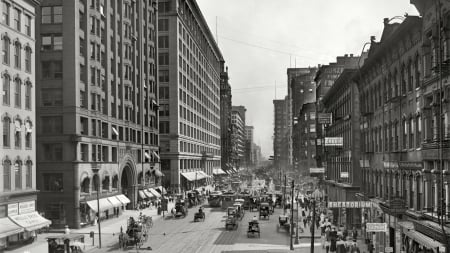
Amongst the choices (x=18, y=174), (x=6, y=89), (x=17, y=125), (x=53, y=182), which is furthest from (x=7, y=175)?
(x=53, y=182)

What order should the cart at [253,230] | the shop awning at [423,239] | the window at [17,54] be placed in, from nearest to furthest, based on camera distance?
1. the shop awning at [423,239]
2. the window at [17,54]
3. the cart at [253,230]

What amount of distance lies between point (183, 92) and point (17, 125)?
73.8 m

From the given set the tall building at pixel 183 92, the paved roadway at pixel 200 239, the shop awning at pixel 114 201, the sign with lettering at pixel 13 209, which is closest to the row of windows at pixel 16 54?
the sign with lettering at pixel 13 209

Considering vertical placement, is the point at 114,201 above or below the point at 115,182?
below

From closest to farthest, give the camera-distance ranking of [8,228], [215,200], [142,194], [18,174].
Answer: [8,228] < [18,174] < [215,200] < [142,194]

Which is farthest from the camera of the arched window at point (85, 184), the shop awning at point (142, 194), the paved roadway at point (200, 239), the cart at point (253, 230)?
the shop awning at point (142, 194)

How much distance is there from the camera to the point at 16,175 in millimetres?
46594

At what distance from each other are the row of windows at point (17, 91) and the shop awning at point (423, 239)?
3147 cm

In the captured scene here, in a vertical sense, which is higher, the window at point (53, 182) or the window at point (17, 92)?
the window at point (17, 92)

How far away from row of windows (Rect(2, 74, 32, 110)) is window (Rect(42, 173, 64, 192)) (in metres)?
13.0

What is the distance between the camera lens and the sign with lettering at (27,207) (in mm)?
46316

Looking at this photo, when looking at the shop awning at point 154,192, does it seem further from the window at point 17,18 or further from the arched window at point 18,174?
the window at point 17,18

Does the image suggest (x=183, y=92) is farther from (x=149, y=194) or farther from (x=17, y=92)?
(x=17, y=92)

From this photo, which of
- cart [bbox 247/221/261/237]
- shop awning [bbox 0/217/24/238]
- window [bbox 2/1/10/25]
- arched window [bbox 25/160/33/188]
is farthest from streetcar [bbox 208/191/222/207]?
window [bbox 2/1/10/25]
